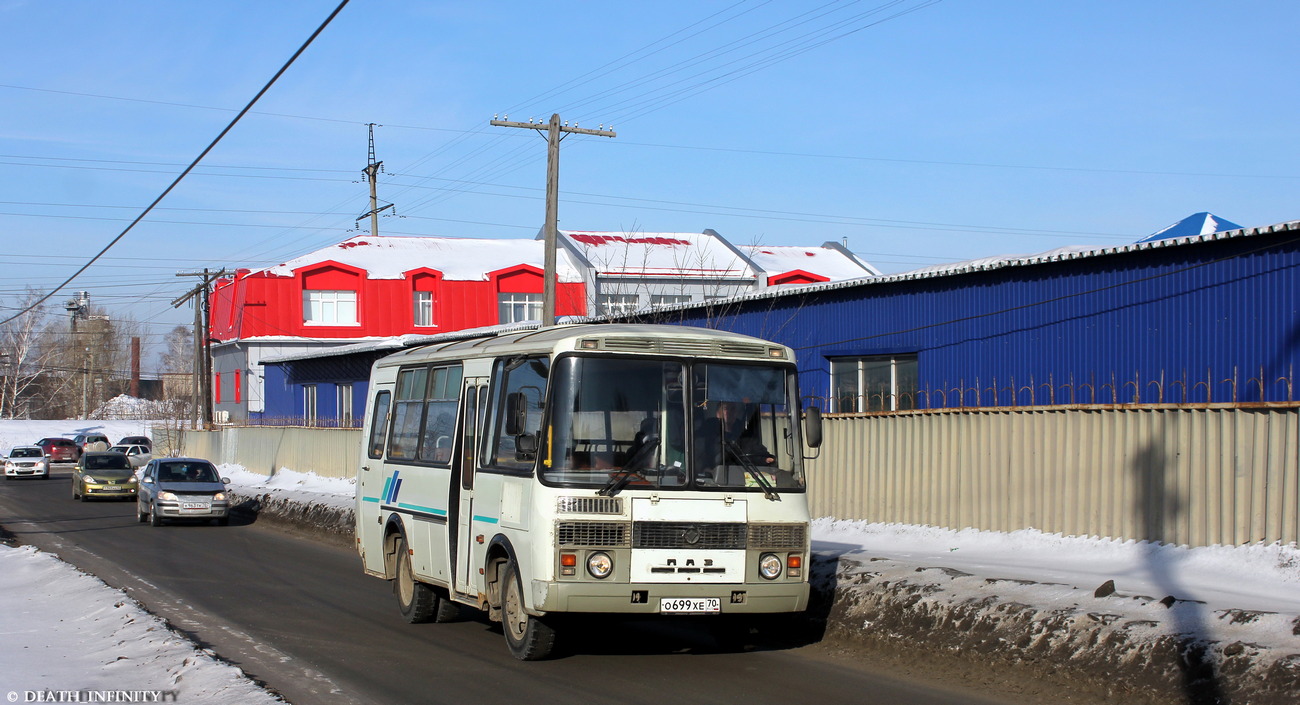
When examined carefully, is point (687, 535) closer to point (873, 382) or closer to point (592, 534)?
point (592, 534)

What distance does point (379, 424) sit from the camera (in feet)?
45.7

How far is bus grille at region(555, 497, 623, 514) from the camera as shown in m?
9.22

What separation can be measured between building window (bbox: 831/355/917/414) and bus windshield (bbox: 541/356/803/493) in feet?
32.2

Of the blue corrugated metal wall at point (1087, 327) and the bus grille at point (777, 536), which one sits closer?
the bus grille at point (777, 536)

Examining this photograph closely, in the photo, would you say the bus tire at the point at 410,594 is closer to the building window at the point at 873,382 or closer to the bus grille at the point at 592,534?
the bus grille at the point at 592,534

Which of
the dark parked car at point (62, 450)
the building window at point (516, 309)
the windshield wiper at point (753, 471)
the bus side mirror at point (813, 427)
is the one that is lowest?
the dark parked car at point (62, 450)

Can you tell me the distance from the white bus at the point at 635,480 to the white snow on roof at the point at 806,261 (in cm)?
4438

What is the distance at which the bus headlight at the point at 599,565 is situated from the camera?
9203mm

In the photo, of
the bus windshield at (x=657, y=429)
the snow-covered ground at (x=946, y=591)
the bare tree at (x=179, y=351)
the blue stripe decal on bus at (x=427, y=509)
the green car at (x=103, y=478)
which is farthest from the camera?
the bare tree at (x=179, y=351)

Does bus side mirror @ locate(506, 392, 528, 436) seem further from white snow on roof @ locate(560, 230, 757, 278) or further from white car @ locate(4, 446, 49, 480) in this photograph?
white car @ locate(4, 446, 49, 480)

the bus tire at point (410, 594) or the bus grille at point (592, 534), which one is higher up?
the bus grille at point (592, 534)

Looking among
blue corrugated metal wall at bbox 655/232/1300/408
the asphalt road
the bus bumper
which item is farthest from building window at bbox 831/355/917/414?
the bus bumper

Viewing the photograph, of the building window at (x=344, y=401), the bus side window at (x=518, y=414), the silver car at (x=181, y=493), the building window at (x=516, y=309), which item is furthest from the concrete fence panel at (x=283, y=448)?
the bus side window at (x=518, y=414)

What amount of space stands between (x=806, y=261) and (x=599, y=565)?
4992 centimetres
